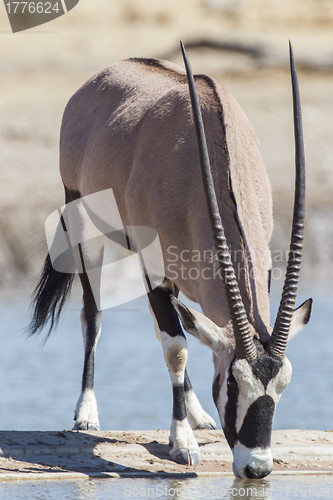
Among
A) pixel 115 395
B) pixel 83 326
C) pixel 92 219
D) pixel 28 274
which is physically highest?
pixel 92 219

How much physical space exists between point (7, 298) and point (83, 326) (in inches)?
228

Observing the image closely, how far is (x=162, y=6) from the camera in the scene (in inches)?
1192

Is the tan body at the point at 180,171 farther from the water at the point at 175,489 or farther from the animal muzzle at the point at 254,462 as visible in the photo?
the water at the point at 175,489

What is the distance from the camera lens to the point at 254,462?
185 inches

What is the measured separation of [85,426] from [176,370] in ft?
3.33

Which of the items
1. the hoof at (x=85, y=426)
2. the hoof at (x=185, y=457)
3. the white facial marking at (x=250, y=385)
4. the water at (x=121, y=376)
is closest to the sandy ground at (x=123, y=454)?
the hoof at (x=185, y=457)

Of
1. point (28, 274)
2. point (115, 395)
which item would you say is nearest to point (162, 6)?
point (28, 274)

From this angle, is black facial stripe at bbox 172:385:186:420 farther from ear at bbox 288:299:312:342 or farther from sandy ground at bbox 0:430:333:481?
ear at bbox 288:299:312:342

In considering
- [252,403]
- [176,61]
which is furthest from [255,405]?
[176,61]

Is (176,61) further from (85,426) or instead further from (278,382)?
(278,382)

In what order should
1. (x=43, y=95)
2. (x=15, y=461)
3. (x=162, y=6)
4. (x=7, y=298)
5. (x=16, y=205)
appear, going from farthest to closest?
(x=162, y=6) → (x=43, y=95) → (x=16, y=205) → (x=7, y=298) → (x=15, y=461)

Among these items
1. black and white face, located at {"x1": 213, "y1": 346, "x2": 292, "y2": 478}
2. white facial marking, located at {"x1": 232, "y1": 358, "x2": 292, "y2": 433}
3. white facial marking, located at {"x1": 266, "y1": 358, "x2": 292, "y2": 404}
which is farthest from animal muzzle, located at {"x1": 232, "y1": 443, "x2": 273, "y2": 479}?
white facial marking, located at {"x1": 266, "y1": 358, "x2": 292, "y2": 404}

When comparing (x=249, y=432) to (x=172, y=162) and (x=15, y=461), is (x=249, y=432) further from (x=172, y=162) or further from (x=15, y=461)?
(x=172, y=162)

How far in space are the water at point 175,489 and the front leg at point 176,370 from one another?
32 cm
